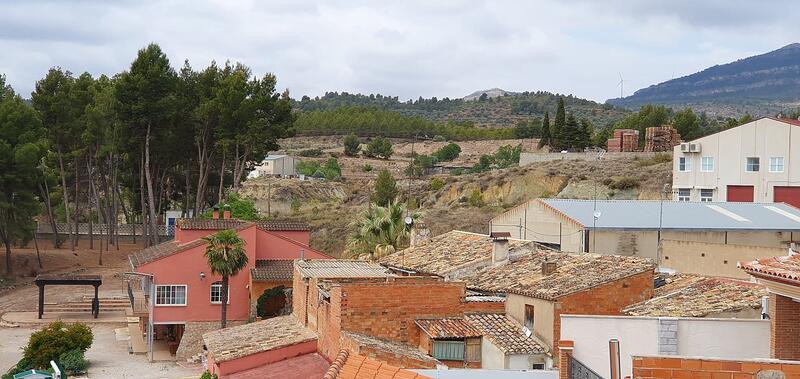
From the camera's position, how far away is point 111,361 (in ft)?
124

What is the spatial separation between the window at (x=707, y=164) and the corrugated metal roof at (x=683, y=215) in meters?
13.5

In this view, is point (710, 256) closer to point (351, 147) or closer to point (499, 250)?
point (499, 250)

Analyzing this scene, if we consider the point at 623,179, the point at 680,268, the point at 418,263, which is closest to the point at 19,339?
the point at 418,263

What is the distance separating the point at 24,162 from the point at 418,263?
38.5 metres

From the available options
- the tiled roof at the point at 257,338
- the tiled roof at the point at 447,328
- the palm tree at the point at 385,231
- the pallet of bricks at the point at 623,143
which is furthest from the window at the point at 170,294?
the pallet of bricks at the point at 623,143

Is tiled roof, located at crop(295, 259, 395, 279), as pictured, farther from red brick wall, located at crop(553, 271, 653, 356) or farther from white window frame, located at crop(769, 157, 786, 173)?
white window frame, located at crop(769, 157, 786, 173)

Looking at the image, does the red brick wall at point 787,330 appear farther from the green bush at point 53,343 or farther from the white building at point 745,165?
the white building at point 745,165

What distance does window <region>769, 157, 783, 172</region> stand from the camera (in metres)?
49.4

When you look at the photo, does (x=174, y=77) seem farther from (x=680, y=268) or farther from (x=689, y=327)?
(x=689, y=327)

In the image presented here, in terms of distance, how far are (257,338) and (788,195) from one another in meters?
31.6

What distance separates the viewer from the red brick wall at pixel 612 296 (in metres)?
21.5

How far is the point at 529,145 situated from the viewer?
11788 centimetres

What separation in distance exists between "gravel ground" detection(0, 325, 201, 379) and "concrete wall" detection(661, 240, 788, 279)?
51.3 ft

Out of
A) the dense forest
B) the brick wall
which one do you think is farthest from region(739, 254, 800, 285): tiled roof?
the dense forest
